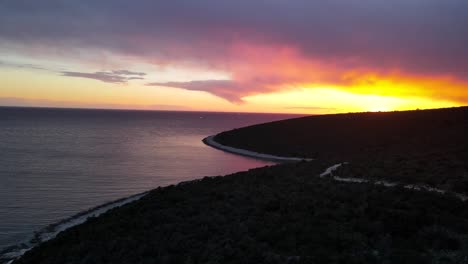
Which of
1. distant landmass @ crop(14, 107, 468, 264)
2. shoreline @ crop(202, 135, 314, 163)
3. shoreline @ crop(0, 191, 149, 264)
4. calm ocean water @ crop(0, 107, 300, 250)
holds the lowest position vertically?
shoreline @ crop(202, 135, 314, 163)

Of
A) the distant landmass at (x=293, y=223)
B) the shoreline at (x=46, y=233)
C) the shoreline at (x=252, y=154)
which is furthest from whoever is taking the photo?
the shoreline at (x=252, y=154)

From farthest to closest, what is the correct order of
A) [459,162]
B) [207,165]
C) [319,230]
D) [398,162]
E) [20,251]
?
1. [207,165]
2. [398,162]
3. [459,162]
4. [20,251]
5. [319,230]

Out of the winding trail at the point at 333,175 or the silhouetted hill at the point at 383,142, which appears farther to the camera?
the silhouetted hill at the point at 383,142

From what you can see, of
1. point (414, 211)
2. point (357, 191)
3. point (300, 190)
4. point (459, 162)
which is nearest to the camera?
A: point (414, 211)

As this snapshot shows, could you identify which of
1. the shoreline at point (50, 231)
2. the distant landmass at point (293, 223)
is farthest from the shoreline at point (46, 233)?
the distant landmass at point (293, 223)

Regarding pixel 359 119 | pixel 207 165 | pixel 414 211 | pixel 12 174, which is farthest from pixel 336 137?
pixel 414 211

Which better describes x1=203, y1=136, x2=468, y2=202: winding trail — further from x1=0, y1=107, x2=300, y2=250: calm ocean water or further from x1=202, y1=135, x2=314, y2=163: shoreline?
x1=0, y1=107, x2=300, y2=250: calm ocean water

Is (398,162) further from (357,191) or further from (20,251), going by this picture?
(20,251)

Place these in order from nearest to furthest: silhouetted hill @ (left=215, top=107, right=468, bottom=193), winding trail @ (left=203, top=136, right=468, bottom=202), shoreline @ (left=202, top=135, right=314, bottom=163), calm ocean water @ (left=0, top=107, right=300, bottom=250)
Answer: winding trail @ (left=203, top=136, right=468, bottom=202)
calm ocean water @ (left=0, top=107, right=300, bottom=250)
silhouetted hill @ (left=215, top=107, right=468, bottom=193)
shoreline @ (left=202, top=135, right=314, bottom=163)

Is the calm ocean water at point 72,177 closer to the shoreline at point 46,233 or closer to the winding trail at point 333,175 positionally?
the shoreline at point 46,233

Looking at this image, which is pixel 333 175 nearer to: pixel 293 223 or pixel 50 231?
pixel 293 223

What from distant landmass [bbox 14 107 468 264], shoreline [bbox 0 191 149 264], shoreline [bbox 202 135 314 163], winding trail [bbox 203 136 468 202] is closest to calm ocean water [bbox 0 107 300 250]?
shoreline [bbox 0 191 149 264]
